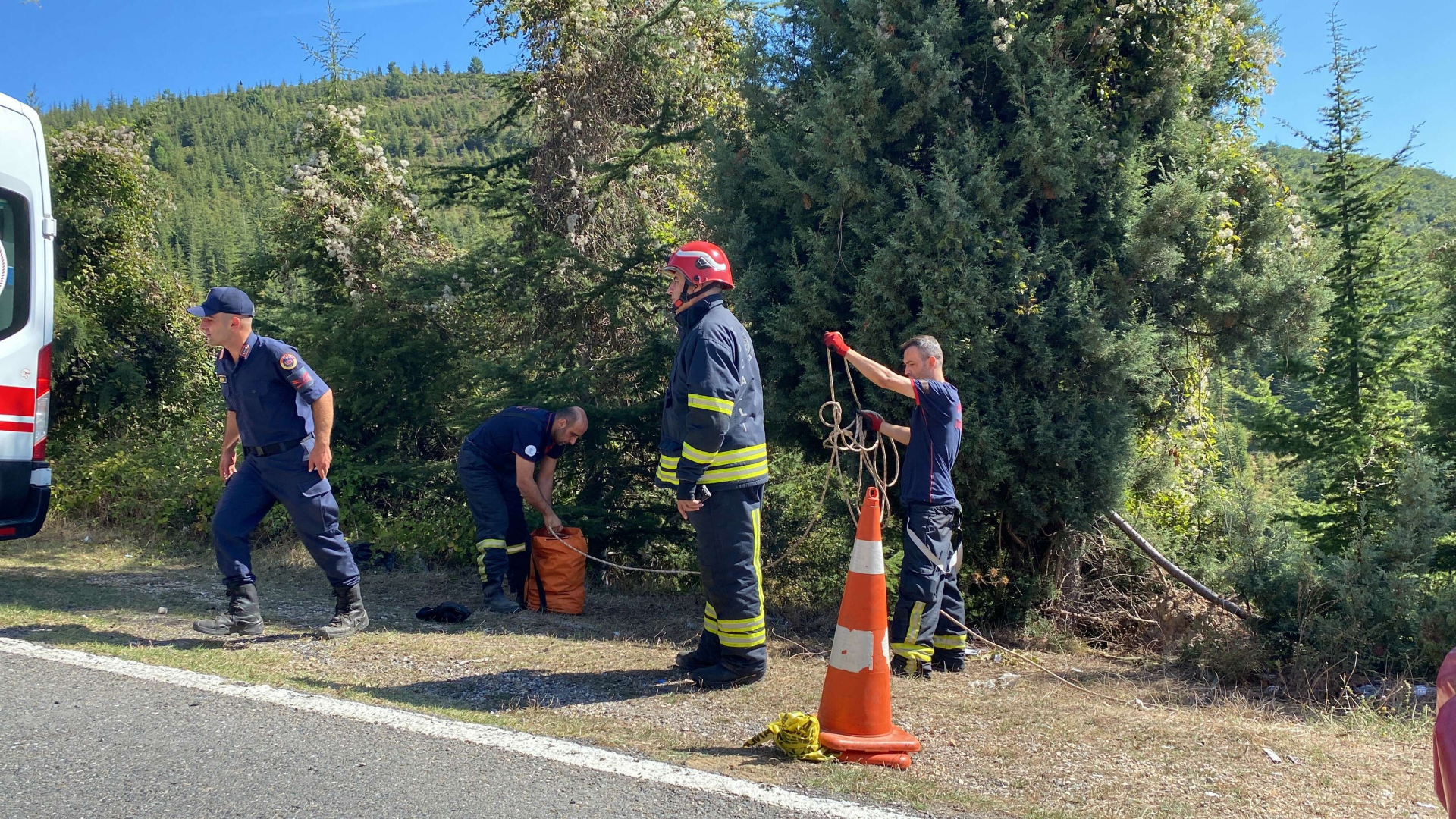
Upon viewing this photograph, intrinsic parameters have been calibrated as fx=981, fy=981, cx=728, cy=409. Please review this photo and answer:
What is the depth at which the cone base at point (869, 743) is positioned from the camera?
153 inches

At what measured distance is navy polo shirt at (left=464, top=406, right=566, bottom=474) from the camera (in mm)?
7035

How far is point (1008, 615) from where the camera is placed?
698 cm

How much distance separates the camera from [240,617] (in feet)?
18.4

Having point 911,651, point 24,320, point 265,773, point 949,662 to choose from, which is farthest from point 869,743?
point 24,320

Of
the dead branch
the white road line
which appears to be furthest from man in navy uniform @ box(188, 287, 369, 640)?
the dead branch

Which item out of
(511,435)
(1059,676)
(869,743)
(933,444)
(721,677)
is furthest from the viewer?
(511,435)

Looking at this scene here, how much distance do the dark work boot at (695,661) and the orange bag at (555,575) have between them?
1.84 m

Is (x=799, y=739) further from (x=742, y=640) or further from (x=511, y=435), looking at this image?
(x=511, y=435)

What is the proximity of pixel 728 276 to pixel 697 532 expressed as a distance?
1343 millimetres

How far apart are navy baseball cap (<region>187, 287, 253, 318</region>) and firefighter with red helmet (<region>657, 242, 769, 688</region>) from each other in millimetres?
2499

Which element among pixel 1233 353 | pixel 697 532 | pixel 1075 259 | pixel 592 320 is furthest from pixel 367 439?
pixel 1233 353

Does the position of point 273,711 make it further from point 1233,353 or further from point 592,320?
point 1233,353

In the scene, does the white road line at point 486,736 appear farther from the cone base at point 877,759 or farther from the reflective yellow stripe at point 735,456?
the reflective yellow stripe at point 735,456

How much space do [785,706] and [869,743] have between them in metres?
0.81
